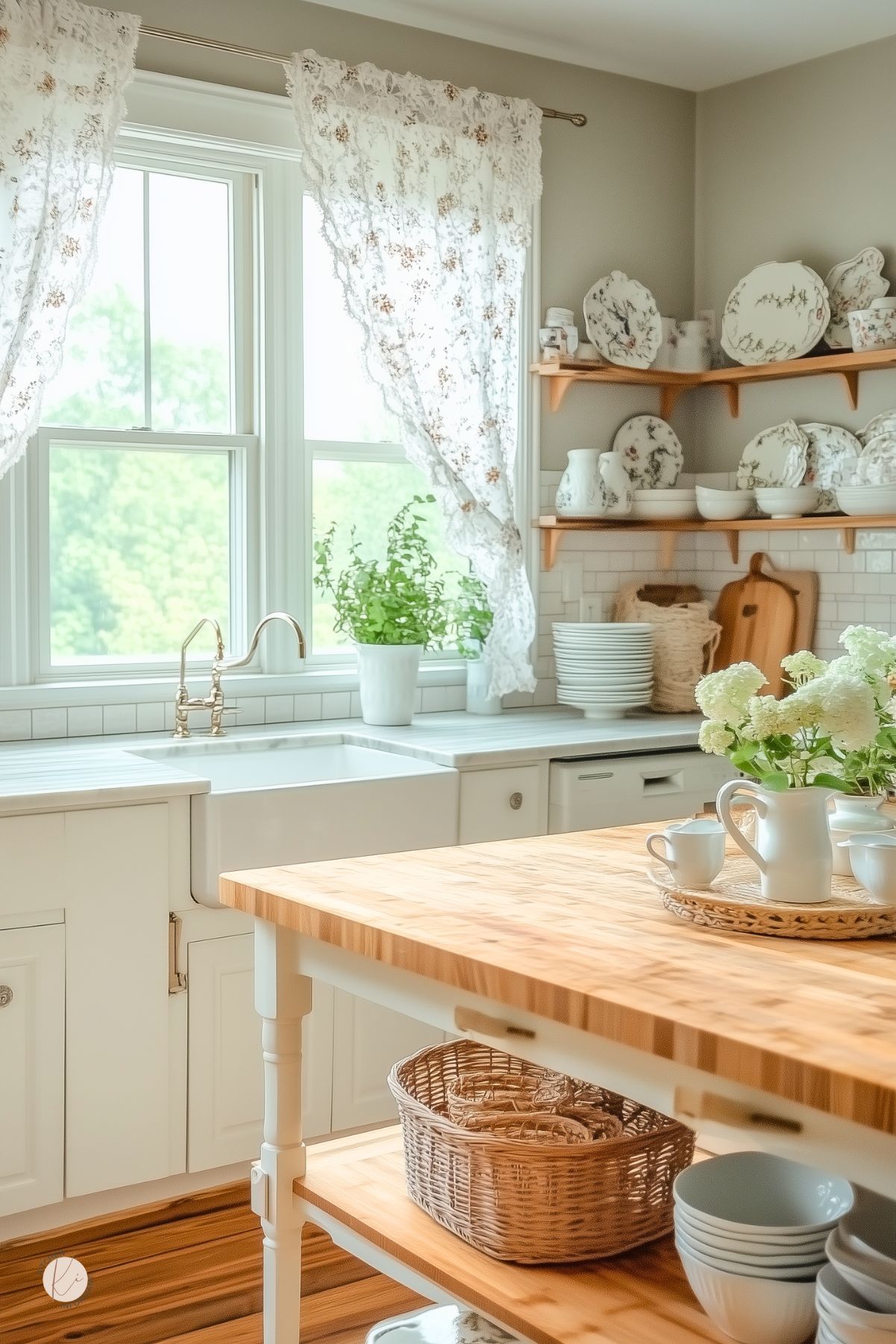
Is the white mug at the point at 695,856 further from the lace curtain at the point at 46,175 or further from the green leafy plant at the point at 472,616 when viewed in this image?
the green leafy plant at the point at 472,616

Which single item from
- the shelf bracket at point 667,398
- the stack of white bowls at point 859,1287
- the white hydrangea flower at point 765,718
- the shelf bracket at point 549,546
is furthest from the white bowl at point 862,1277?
the shelf bracket at point 667,398

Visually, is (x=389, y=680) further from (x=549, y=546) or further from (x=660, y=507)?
(x=660, y=507)

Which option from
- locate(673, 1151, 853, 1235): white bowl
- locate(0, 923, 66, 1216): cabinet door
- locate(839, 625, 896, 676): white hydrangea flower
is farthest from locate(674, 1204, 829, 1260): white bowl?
locate(0, 923, 66, 1216): cabinet door

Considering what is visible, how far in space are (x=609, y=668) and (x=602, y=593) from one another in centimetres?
51

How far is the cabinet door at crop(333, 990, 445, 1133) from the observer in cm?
354

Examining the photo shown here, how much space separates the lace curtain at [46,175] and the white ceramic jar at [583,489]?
1.71 m

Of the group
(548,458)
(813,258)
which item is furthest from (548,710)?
(813,258)

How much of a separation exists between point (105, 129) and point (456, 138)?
1108mm

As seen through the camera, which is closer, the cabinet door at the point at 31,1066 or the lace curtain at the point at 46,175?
the cabinet door at the point at 31,1066

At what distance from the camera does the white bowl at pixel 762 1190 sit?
1.72 m

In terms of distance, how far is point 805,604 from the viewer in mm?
4699

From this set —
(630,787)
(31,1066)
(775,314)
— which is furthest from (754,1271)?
(775,314)

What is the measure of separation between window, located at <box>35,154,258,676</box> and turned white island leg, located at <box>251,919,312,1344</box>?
2.16 m

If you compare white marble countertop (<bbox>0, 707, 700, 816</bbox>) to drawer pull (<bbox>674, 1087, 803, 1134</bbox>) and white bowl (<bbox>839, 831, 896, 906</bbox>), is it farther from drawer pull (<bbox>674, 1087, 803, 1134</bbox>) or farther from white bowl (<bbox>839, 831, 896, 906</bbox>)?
drawer pull (<bbox>674, 1087, 803, 1134</bbox>)
